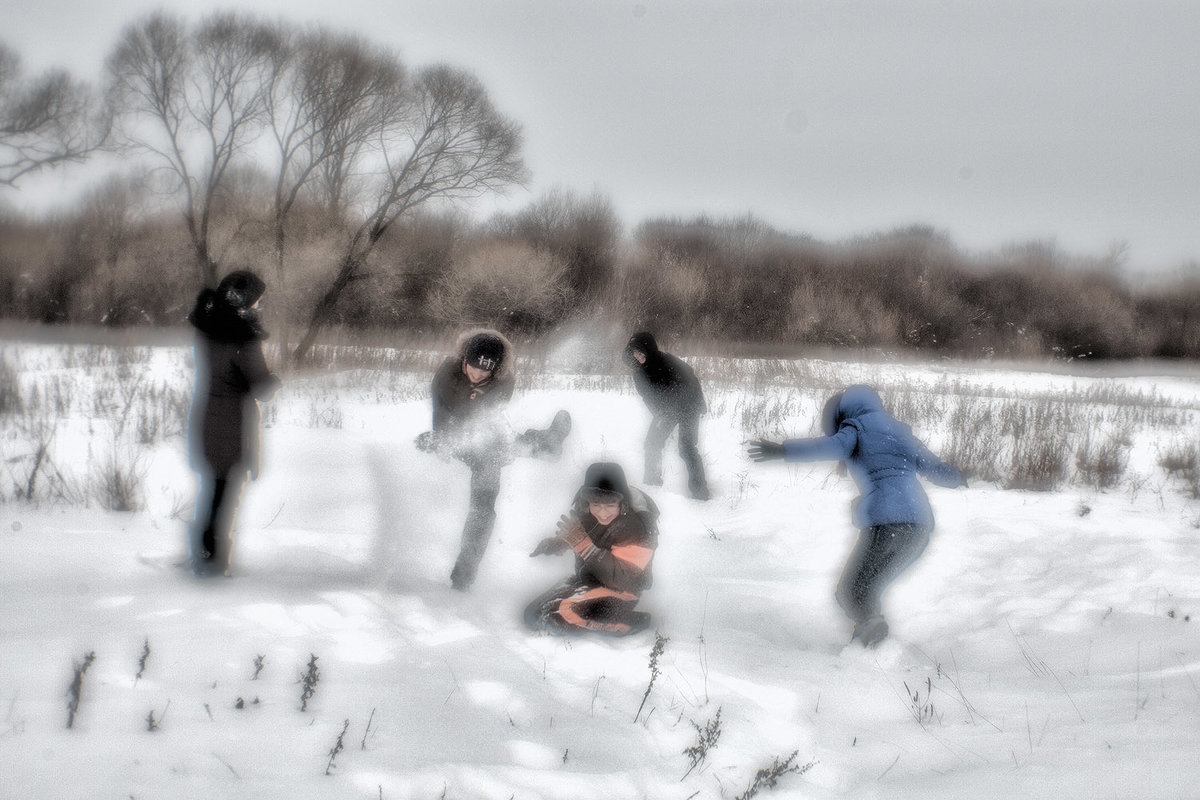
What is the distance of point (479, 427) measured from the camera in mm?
4145

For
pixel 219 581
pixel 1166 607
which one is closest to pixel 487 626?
pixel 219 581

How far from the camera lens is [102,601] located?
327 centimetres

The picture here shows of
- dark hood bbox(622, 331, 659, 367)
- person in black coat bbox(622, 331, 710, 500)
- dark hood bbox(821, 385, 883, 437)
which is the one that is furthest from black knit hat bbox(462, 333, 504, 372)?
dark hood bbox(622, 331, 659, 367)

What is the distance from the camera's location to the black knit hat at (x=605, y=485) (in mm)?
3770

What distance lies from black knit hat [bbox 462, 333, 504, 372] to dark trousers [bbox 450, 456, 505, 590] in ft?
1.83

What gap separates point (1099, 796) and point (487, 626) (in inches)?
105

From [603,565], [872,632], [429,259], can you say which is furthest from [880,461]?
[429,259]

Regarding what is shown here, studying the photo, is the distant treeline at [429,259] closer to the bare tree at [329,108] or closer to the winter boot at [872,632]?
the bare tree at [329,108]

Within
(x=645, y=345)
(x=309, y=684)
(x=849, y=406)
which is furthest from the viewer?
(x=645, y=345)

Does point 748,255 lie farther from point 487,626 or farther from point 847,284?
point 487,626

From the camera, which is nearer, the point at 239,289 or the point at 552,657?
the point at 552,657

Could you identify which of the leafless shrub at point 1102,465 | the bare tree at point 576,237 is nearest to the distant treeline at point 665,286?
the bare tree at point 576,237

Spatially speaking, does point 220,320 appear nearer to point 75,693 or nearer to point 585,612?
point 75,693

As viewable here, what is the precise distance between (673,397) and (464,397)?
330 centimetres
